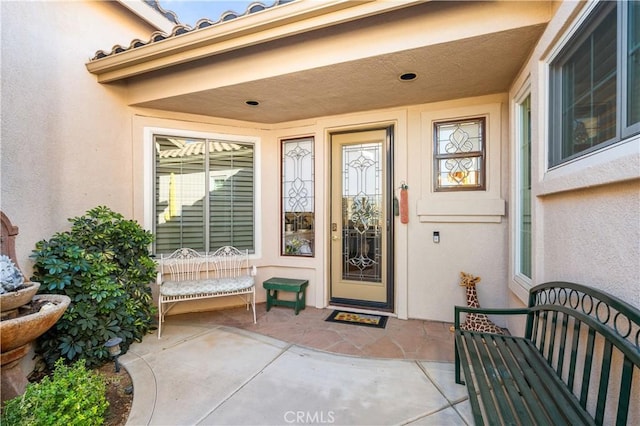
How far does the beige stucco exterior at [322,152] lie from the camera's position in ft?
5.70

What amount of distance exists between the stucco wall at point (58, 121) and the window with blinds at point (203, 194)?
468 millimetres

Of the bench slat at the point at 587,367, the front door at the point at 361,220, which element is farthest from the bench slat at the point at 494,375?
the front door at the point at 361,220

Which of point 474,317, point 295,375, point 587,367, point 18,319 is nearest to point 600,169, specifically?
point 587,367

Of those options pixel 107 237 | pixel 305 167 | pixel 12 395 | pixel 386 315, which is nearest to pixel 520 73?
pixel 305 167

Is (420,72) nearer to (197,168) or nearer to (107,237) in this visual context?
(197,168)

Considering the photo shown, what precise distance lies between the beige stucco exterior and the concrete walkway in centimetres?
124

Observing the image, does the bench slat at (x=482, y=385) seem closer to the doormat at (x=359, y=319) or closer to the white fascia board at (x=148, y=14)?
the doormat at (x=359, y=319)

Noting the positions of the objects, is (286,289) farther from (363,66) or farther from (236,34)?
(236,34)

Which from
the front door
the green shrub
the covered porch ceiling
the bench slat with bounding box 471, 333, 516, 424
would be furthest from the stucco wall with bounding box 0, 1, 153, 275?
the bench slat with bounding box 471, 333, 516, 424

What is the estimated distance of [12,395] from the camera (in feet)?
6.78

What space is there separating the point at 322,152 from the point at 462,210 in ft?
6.93

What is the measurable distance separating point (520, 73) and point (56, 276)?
4953 millimetres

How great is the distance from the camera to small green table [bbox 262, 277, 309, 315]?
3.94 m

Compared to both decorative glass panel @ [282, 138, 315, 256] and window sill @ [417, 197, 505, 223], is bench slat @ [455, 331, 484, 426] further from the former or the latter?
decorative glass panel @ [282, 138, 315, 256]
